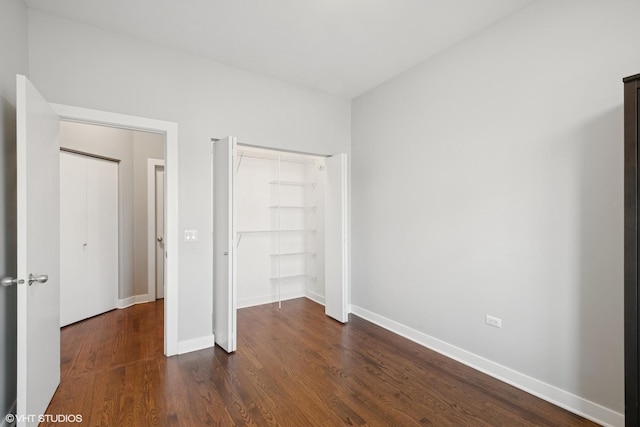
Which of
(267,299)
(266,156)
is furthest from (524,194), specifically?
(267,299)

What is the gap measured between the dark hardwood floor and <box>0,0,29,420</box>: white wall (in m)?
0.45

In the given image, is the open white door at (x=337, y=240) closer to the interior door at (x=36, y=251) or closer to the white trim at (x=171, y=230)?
the white trim at (x=171, y=230)

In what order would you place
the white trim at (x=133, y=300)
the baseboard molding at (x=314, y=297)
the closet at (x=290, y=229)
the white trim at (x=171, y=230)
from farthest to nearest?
the baseboard molding at (x=314, y=297), the white trim at (x=133, y=300), the closet at (x=290, y=229), the white trim at (x=171, y=230)

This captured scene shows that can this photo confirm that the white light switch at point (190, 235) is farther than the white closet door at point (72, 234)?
No

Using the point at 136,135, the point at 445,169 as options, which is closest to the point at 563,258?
the point at 445,169

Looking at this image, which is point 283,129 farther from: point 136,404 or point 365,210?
point 136,404

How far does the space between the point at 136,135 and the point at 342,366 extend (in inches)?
170

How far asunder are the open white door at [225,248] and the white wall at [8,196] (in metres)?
1.44

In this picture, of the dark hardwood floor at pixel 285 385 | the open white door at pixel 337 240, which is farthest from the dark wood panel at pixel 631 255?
the open white door at pixel 337 240

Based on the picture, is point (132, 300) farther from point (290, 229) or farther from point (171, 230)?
point (290, 229)

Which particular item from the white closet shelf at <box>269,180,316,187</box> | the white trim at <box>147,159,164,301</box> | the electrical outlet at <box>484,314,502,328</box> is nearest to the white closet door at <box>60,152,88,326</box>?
the white trim at <box>147,159,164,301</box>

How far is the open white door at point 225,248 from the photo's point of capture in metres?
2.85

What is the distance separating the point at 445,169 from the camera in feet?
9.41

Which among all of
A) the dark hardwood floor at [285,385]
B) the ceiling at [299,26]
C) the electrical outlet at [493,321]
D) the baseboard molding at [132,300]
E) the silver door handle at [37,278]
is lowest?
the dark hardwood floor at [285,385]
